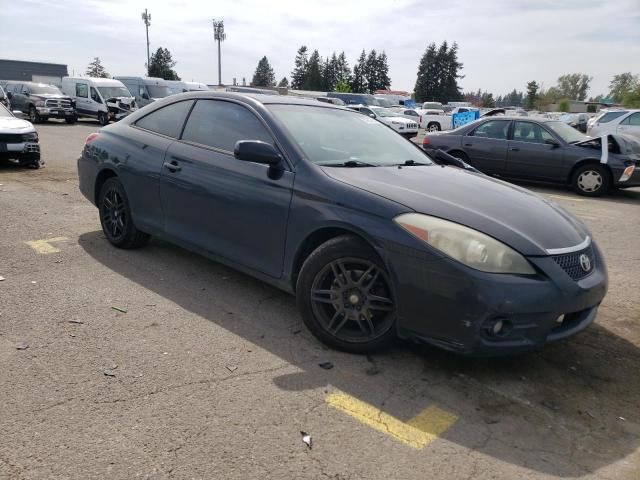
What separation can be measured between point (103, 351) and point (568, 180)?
Result: 9664 mm

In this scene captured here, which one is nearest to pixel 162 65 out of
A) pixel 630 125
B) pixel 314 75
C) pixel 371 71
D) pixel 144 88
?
pixel 314 75

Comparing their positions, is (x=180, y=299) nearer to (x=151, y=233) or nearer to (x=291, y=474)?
(x=151, y=233)

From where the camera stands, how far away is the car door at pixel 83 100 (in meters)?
25.1

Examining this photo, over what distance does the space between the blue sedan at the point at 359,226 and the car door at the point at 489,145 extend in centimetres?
693

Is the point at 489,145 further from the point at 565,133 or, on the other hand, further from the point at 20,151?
the point at 20,151

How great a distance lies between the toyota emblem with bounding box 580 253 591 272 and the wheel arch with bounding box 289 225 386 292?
120 centimetres

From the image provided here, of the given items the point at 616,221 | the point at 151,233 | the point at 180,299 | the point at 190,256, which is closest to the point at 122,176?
the point at 151,233

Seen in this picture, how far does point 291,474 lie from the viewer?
7.52 feet

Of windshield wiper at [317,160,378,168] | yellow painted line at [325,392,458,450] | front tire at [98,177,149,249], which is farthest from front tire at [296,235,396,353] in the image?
front tire at [98,177,149,249]

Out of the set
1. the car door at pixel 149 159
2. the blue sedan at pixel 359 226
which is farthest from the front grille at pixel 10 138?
the blue sedan at pixel 359 226

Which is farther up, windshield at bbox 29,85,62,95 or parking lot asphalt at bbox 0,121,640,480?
windshield at bbox 29,85,62,95

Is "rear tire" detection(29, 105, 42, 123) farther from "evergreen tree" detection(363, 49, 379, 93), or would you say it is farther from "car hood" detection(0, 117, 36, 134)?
"evergreen tree" detection(363, 49, 379, 93)

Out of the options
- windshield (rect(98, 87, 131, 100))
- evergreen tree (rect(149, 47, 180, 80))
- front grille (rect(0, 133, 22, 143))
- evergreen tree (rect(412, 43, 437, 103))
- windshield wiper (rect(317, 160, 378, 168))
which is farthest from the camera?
evergreen tree (rect(412, 43, 437, 103))

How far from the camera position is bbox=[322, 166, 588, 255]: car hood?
3.03 meters
